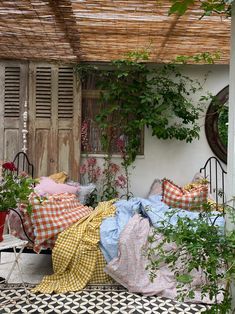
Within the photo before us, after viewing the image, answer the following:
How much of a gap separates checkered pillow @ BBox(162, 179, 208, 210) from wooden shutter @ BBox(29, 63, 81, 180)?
61.0 inches

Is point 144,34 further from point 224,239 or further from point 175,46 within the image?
point 224,239

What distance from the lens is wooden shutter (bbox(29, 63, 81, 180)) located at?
4633 mm

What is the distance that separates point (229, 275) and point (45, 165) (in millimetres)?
3585

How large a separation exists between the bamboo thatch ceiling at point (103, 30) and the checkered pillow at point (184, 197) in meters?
1.44

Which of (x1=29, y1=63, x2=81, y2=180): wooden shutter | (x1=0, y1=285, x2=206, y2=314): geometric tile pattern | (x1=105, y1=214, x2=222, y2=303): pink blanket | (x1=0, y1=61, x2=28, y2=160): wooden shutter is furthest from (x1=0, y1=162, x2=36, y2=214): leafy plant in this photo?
(x1=0, y1=61, x2=28, y2=160): wooden shutter

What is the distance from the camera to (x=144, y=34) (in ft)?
11.0

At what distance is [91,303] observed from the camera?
2777 mm

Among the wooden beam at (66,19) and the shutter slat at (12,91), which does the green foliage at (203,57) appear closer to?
the wooden beam at (66,19)

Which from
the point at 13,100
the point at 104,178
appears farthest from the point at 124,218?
the point at 13,100

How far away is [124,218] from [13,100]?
2.38m

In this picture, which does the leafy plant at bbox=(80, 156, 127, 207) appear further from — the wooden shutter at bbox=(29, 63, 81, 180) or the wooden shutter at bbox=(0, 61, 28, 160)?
the wooden shutter at bbox=(0, 61, 28, 160)

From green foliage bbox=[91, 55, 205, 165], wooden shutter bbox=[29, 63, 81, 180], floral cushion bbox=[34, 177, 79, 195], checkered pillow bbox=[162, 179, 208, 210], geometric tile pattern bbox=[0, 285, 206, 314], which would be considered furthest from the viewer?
wooden shutter bbox=[29, 63, 81, 180]

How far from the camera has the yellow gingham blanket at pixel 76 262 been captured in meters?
3.03

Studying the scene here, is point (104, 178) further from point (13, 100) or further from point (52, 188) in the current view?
point (13, 100)
